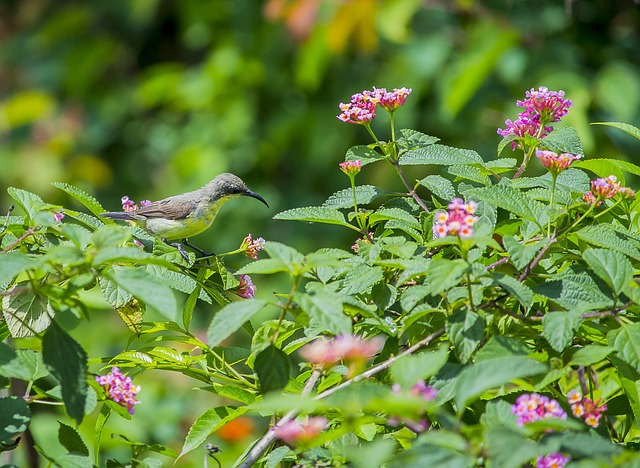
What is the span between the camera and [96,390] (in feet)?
4.88

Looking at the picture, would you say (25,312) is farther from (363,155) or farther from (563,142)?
(563,142)

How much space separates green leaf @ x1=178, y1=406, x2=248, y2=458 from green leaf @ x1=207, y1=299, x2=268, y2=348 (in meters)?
0.32

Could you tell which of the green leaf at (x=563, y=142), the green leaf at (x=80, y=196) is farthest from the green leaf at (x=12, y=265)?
the green leaf at (x=563, y=142)

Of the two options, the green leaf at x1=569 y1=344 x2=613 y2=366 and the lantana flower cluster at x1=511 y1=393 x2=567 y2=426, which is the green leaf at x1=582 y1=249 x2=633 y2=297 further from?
the lantana flower cluster at x1=511 y1=393 x2=567 y2=426

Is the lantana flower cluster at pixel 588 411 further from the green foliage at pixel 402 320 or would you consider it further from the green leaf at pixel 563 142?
the green leaf at pixel 563 142

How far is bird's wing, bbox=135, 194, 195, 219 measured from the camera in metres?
3.06

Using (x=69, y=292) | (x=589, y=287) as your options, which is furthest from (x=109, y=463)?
(x=589, y=287)

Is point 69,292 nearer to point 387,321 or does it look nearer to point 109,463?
point 109,463

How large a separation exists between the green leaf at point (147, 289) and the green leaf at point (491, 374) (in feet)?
1.31

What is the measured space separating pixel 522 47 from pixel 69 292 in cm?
433

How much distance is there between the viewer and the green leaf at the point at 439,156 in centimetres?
169

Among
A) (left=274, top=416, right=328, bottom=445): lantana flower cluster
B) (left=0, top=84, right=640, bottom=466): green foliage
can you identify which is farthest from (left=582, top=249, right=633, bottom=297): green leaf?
(left=274, top=416, right=328, bottom=445): lantana flower cluster

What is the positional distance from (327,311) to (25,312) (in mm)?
567

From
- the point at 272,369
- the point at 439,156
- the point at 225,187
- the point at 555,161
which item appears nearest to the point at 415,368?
the point at 272,369
